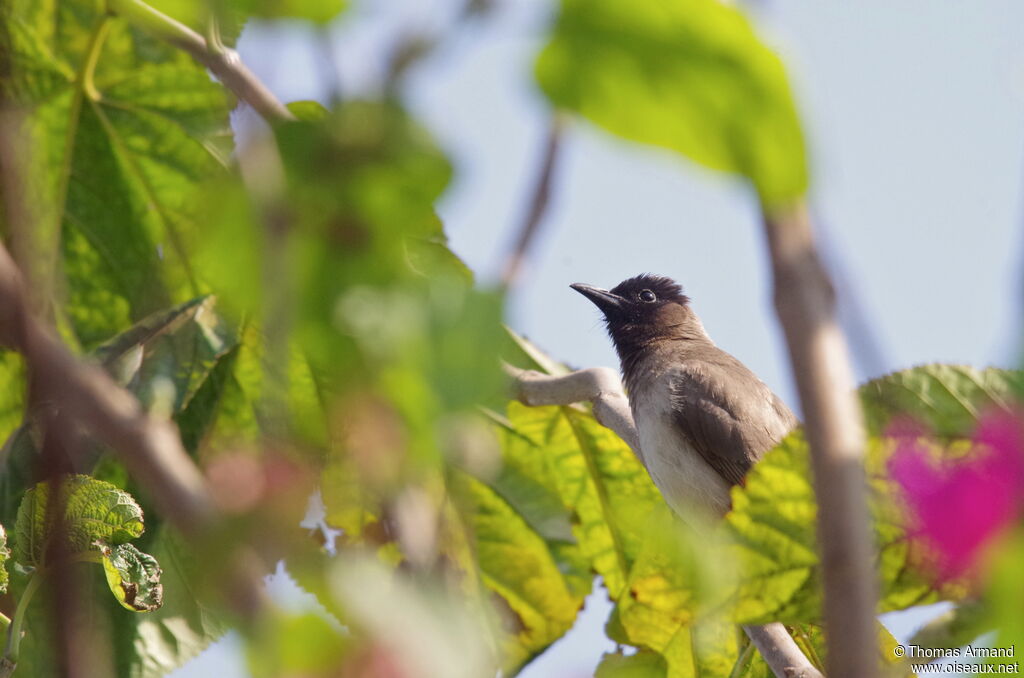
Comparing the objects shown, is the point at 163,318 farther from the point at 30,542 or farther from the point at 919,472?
the point at 919,472

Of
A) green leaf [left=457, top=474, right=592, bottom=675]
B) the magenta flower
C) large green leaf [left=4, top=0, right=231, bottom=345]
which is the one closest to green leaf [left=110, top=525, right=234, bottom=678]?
large green leaf [left=4, top=0, right=231, bottom=345]

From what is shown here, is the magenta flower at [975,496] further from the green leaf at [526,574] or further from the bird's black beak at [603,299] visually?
the bird's black beak at [603,299]

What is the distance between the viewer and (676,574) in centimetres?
168

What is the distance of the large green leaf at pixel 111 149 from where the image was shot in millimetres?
2791

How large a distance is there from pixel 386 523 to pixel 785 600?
0.69 metres

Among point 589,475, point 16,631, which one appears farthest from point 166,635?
point 589,475

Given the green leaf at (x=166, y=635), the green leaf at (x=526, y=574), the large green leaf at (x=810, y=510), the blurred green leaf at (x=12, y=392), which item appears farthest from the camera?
the green leaf at (x=526, y=574)

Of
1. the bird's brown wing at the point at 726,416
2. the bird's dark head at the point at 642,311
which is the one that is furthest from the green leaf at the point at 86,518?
the bird's dark head at the point at 642,311

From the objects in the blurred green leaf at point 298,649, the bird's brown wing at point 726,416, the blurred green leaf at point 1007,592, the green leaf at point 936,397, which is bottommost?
the blurred green leaf at point 298,649

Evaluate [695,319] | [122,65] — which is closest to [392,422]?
[122,65]

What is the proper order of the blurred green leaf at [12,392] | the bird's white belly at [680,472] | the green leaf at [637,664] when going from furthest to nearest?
the bird's white belly at [680,472], the green leaf at [637,664], the blurred green leaf at [12,392]

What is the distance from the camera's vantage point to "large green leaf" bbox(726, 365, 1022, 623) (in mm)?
1398

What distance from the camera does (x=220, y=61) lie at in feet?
4.61

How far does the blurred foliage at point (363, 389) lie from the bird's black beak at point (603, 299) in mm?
2885
